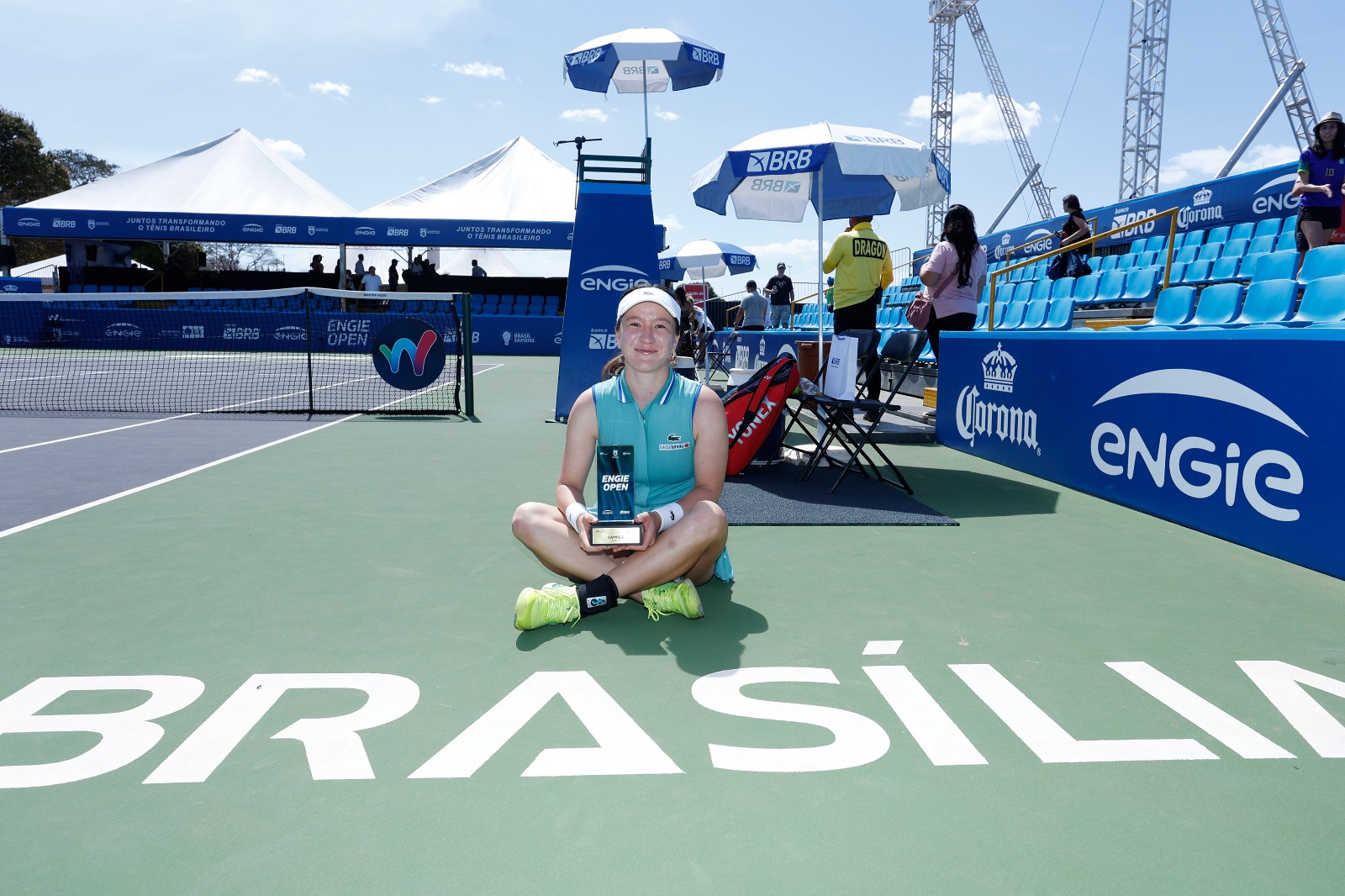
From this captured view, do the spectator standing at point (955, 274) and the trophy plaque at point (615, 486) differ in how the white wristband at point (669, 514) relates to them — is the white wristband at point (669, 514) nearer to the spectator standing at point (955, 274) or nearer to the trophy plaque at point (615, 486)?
the trophy plaque at point (615, 486)

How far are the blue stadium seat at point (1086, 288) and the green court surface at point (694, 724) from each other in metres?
8.22

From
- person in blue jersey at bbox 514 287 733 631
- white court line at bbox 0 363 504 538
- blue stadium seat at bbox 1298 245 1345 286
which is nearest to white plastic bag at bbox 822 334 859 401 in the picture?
person in blue jersey at bbox 514 287 733 631

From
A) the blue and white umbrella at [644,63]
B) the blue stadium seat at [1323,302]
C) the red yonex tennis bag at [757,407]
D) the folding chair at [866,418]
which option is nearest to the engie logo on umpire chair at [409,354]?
the blue and white umbrella at [644,63]

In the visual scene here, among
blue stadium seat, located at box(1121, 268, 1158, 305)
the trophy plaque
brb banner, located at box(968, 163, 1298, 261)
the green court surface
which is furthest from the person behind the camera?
brb banner, located at box(968, 163, 1298, 261)

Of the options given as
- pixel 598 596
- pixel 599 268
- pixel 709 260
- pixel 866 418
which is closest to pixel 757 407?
pixel 866 418

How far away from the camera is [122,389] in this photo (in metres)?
14.6

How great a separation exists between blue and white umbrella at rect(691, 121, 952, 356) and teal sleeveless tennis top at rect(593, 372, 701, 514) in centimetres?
510

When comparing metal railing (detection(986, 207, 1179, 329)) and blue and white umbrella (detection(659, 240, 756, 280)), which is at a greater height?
blue and white umbrella (detection(659, 240, 756, 280))

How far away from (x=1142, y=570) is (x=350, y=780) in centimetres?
388

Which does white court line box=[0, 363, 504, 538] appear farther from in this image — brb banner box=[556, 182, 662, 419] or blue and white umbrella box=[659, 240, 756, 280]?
blue and white umbrella box=[659, 240, 756, 280]

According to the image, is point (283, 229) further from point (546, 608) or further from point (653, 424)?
point (546, 608)

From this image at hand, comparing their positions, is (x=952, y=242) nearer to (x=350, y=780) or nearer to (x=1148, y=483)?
(x=1148, y=483)

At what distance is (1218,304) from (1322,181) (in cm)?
136

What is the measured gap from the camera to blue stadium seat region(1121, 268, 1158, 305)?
11.5m
